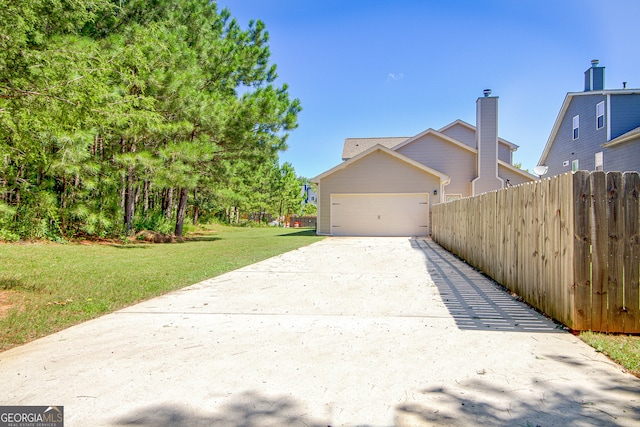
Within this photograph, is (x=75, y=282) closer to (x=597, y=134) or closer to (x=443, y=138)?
(x=443, y=138)

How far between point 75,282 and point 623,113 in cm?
2067

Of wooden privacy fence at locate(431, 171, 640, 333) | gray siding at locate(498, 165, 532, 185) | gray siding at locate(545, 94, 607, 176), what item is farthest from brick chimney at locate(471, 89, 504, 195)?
wooden privacy fence at locate(431, 171, 640, 333)

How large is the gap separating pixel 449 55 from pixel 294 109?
687 cm

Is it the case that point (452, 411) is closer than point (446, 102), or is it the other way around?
point (452, 411)

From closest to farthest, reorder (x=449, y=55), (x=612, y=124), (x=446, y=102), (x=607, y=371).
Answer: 1. (x=607, y=371)
2. (x=449, y=55)
3. (x=612, y=124)
4. (x=446, y=102)

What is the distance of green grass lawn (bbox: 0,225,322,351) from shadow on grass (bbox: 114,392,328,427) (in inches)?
80.0

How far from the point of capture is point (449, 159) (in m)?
21.1

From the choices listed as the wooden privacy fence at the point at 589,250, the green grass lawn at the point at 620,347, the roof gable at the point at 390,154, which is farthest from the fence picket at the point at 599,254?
the roof gable at the point at 390,154

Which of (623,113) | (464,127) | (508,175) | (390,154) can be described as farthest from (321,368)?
(464,127)

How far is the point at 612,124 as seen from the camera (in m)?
16.0

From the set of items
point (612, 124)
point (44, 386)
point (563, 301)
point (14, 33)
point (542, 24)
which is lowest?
point (44, 386)

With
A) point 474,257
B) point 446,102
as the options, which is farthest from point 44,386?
point 446,102

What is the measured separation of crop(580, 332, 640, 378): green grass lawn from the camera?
2771mm

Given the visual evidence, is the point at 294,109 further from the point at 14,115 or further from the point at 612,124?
the point at 612,124
